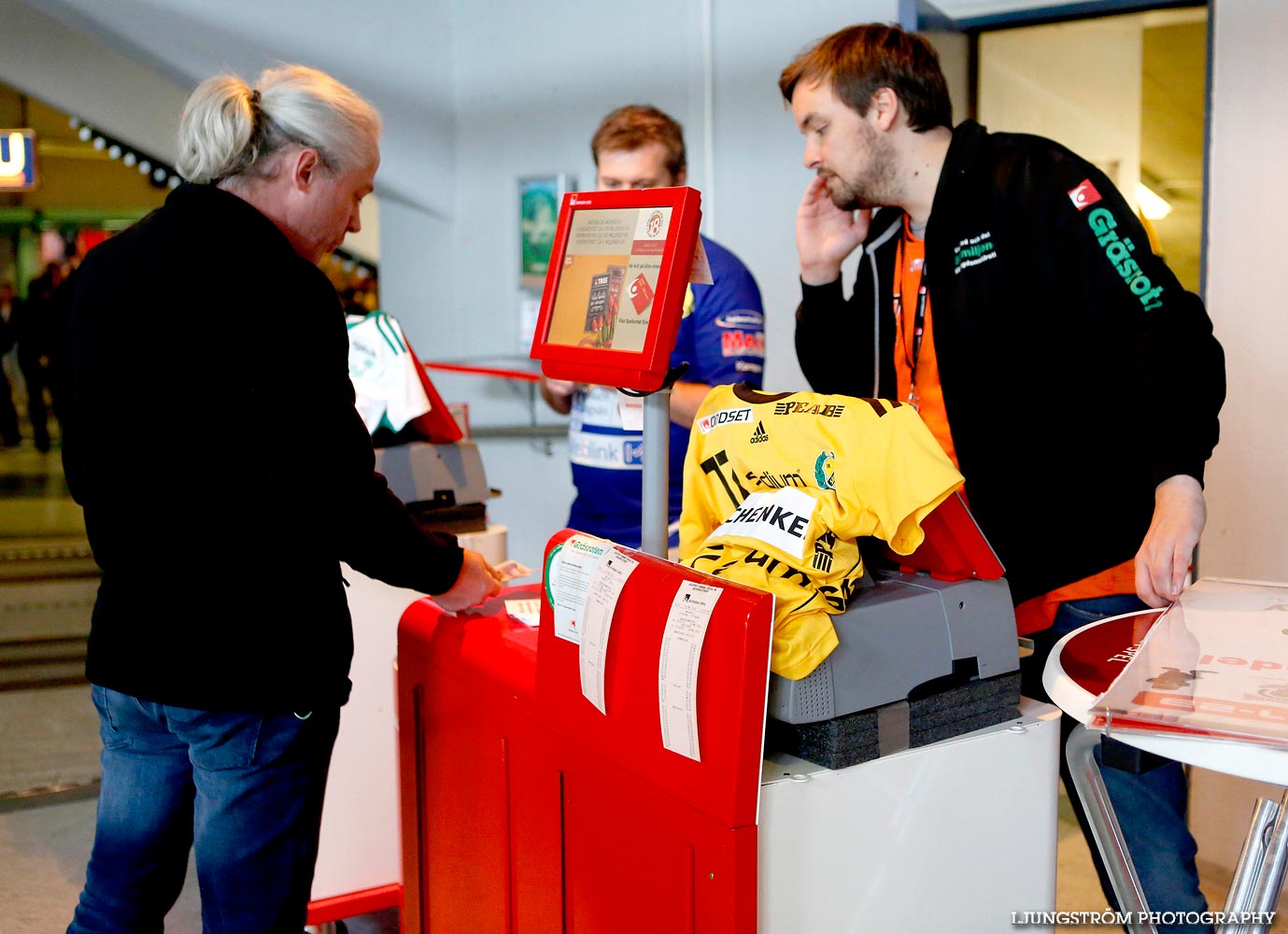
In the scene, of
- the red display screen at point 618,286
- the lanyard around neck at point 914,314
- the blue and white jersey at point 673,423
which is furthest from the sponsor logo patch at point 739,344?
the red display screen at point 618,286

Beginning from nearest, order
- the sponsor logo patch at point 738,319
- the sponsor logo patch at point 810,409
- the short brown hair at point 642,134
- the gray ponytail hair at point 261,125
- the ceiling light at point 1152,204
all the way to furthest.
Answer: the sponsor logo patch at point 810,409 → the gray ponytail hair at point 261,125 → the sponsor logo patch at point 738,319 → the short brown hair at point 642,134 → the ceiling light at point 1152,204

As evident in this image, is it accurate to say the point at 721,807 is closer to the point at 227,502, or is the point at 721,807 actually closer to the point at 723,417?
the point at 723,417

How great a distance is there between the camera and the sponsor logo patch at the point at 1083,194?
191 centimetres

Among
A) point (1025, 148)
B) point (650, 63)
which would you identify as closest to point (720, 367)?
point (1025, 148)

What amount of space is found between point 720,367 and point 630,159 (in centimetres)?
53

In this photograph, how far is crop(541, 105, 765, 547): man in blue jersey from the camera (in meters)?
2.53

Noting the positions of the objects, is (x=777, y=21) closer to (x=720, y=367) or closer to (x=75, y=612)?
(x=720, y=367)

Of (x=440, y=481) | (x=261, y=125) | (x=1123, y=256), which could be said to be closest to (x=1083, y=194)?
(x=1123, y=256)

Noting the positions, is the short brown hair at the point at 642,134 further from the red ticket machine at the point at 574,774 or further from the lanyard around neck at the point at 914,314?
the red ticket machine at the point at 574,774

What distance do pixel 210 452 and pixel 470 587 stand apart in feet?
1.81

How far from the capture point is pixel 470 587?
6.56 ft

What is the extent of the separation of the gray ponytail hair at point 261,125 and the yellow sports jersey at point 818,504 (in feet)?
2.41

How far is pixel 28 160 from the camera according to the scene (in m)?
4.56

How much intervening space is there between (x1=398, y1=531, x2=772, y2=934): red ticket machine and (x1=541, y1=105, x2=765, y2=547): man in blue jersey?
42 cm
